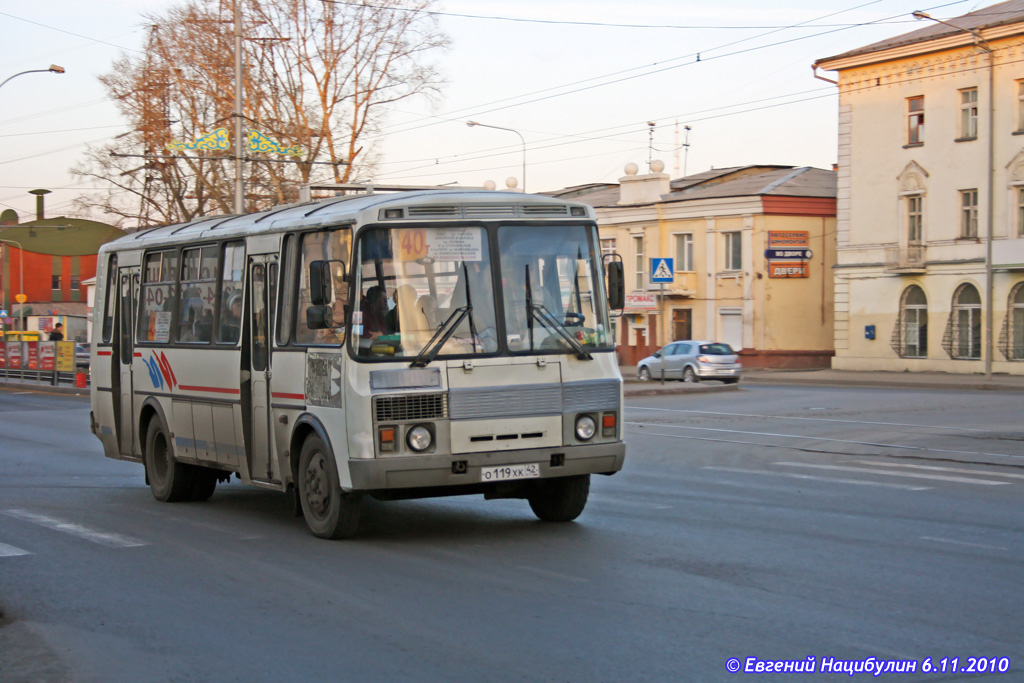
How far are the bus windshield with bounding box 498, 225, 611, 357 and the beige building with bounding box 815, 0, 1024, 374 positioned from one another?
105ft

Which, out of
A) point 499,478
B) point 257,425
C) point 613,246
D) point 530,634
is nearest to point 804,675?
point 530,634

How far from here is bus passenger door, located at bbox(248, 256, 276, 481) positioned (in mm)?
10883

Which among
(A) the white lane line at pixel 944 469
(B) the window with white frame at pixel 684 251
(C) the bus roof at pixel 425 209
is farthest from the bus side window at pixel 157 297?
(B) the window with white frame at pixel 684 251

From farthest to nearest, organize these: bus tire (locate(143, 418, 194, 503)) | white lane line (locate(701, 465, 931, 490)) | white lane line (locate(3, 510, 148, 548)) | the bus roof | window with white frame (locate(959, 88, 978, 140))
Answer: window with white frame (locate(959, 88, 978, 140)), white lane line (locate(701, 465, 931, 490)), bus tire (locate(143, 418, 194, 503)), white lane line (locate(3, 510, 148, 548)), the bus roof

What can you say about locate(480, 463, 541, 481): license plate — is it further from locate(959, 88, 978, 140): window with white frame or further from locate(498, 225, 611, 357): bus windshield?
locate(959, 88, 978, 140): window with white frame

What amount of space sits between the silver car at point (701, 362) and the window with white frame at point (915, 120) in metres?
11.3

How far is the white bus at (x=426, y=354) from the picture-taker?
9.37 meters

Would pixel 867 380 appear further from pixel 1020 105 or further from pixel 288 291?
pixel 288 291

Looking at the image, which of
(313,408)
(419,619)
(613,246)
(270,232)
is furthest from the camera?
(613,246)

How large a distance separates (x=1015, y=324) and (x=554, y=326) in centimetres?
3593

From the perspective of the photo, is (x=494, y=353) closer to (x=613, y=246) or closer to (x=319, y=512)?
(x=319, y=512)

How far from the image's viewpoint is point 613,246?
60688 millimetres

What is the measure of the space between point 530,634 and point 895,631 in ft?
6.20

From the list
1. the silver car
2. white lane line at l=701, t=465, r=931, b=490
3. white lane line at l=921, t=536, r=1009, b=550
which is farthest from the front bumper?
the silver car
